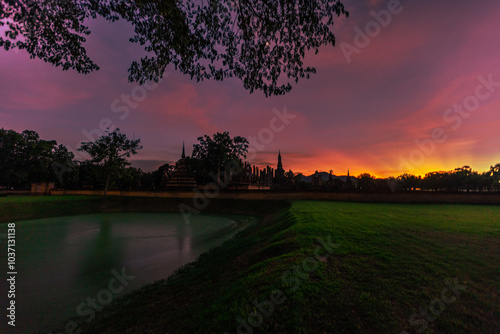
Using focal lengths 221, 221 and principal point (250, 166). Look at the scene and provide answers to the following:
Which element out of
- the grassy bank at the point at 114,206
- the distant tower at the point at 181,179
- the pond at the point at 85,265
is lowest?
the pond at the point at 85,265

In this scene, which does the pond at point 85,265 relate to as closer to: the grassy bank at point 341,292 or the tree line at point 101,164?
the grassy bank at point 341,292

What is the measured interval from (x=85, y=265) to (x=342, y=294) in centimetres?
976

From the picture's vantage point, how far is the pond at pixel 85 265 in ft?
17.9

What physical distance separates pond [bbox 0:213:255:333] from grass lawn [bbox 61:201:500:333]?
1097mm

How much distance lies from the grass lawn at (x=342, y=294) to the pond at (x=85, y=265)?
110 centimetres

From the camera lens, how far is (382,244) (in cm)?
600

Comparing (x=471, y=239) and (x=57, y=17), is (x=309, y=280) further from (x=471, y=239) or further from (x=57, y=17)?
(x=57, y=17)

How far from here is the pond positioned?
5469 mm

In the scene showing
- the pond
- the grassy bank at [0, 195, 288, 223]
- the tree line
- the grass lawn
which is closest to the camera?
the grass lawn

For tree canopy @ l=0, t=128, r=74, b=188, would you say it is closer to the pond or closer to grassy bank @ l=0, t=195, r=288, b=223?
grassy bank @ l=0, t=195, r=288, b=223

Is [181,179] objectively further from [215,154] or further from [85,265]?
[85,265]

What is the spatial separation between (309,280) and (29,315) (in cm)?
655

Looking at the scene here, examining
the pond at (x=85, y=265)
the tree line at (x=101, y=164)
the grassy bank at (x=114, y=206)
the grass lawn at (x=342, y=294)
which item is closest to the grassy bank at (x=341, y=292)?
the grass lawn at (x=342, y=294)

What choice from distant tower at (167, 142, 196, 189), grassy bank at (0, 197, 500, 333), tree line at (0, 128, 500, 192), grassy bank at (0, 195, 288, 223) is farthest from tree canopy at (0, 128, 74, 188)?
grassy bank at (0, 197, 500, 333)
